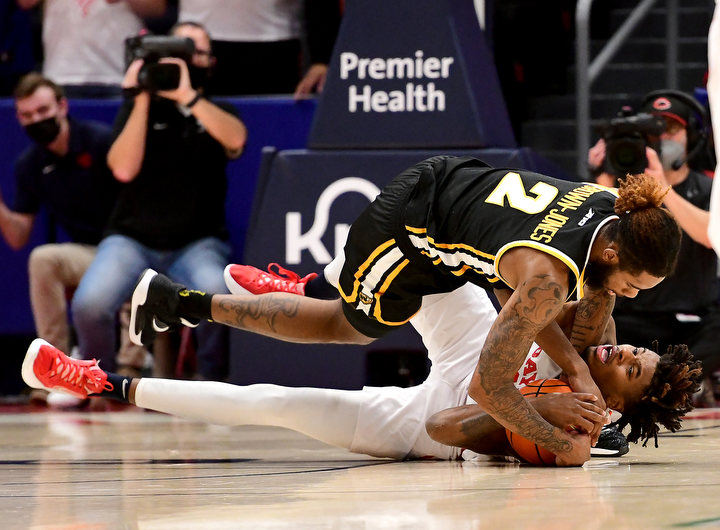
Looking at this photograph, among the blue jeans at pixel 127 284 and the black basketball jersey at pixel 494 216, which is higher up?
the black basketball jersey at pixel 494 216

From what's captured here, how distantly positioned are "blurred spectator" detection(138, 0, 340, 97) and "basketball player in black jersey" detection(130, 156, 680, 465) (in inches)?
110

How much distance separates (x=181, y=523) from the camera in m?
2.80

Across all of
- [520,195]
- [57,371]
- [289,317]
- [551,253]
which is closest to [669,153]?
[289,317]

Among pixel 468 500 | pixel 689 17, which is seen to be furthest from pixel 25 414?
pixel 689 17

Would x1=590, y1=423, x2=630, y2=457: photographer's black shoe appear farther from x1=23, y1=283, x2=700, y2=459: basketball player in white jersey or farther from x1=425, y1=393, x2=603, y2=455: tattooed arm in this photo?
x1=425, y1=393, x2=603, y2=455: tattooed arm

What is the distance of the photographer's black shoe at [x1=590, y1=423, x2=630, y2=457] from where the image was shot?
4.17 m

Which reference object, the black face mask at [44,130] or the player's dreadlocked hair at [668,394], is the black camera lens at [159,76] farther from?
the player's dreadlocked hair at [668,394]

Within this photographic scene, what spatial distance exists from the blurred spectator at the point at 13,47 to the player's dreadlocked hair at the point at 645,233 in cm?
541

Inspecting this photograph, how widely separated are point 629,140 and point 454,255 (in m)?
2.31

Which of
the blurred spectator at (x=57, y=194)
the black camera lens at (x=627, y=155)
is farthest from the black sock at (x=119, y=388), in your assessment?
the black camera lens at (x=627, y=155)

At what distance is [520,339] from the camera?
12.0 ft

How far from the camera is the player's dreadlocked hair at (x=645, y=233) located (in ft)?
11.9

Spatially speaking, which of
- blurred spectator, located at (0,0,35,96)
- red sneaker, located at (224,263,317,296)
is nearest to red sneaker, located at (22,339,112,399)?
red sneaker, located at (224,263,317,296)

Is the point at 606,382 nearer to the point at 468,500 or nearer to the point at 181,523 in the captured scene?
the point at 468,500
